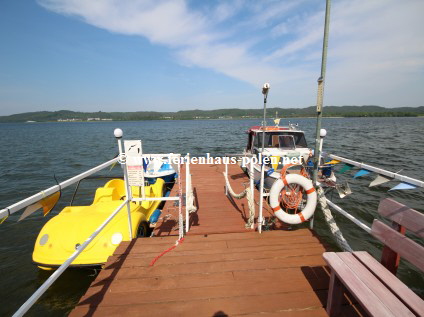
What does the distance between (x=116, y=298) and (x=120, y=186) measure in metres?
4.49

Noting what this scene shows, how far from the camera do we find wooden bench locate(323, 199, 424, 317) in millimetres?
1597

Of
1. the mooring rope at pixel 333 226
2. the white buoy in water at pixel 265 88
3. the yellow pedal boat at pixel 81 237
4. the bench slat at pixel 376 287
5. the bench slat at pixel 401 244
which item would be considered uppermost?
the white buoy in water at pixel 265 88

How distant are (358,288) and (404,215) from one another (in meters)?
0.78

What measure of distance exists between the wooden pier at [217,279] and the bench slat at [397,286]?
0.52 meters

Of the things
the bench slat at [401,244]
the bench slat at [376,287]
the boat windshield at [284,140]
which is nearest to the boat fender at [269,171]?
the boat windshield at [284,140]

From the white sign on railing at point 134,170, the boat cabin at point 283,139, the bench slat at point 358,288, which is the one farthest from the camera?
the boat cabin at point 283,139

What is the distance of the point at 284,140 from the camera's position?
354 inches

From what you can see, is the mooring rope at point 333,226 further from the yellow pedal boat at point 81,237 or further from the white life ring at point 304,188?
the yellow pedal boat at point 81,237

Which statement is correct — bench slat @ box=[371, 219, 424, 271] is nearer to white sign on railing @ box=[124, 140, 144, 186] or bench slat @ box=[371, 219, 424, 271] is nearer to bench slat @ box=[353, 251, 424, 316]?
bench slat @ box=[353, 251, 424, 316]

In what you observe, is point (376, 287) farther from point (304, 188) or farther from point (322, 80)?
point (322, 80)

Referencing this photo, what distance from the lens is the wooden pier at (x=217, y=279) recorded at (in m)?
2.19

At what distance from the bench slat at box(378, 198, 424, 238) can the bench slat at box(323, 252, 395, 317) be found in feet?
2.02

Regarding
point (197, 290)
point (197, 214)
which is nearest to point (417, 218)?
point (197, 290)

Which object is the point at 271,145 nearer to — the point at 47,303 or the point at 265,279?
the point at 265,279
